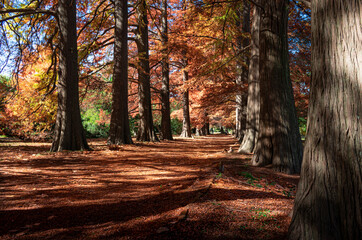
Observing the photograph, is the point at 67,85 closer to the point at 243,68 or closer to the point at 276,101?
the point at 276,101

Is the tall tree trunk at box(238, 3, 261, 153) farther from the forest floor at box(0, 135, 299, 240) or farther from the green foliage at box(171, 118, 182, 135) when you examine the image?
the green foliage at box(171, 118, 182, 135)

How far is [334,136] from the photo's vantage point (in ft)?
5.87

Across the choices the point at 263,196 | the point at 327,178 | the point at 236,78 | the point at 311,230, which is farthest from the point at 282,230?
the point at 236,78

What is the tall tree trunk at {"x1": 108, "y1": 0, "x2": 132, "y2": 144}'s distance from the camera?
34.3 feet

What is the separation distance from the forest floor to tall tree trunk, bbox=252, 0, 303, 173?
0.44 meters

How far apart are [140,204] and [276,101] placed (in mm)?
3909

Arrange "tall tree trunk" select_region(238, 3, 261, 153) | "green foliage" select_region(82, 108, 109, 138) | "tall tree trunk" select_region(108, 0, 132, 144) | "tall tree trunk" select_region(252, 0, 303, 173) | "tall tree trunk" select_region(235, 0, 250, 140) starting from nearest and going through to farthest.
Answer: "tall tree trunk" select_region(252, 0, 303, 173)
"tall tree trunk" select_region(238, 3, 261, 153)
"tall tree trunk" select_region(108, 0, 132, 144)
"tall tree trunk" select_region(235, 0, 250, 140)
"green foliage" select_region(82, 108, 109, 138)

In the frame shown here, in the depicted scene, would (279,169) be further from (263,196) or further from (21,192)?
(21,192)

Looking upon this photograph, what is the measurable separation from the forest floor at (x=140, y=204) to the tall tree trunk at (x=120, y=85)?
200 inches

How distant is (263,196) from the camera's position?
3.19 meters

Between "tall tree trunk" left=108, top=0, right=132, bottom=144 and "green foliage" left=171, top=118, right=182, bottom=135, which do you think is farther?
"green foliage" left=171, top=118, right=182, bottom=135

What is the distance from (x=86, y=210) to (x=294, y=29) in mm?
14057

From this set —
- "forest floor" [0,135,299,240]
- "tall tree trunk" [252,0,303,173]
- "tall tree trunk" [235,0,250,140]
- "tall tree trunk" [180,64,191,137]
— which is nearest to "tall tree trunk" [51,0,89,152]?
"forest floor" [0,135,299,240]

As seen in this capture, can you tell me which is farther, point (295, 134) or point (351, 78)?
point (295, 134)
